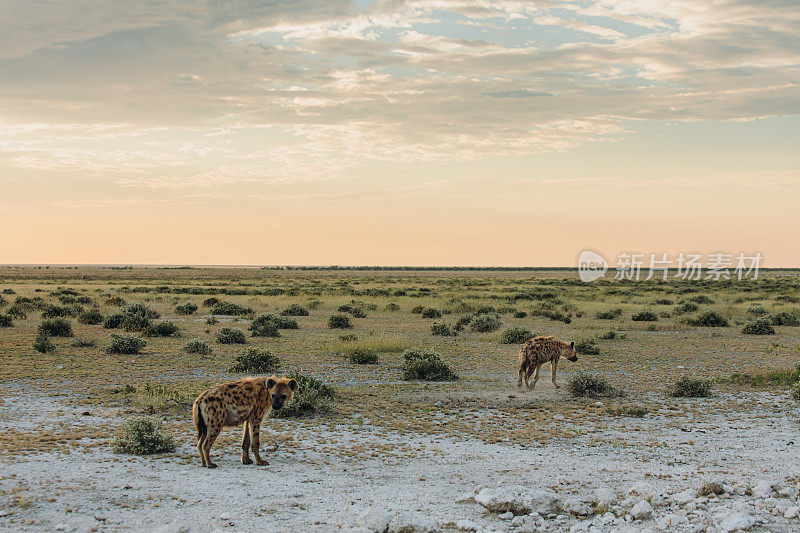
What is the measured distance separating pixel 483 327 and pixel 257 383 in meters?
21.7

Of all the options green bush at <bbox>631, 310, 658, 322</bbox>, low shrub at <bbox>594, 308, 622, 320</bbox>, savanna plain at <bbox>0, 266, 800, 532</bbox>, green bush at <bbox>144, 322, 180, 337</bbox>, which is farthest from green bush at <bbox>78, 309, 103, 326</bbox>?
green bush at <bbox>631, 310, 658, 322</bbox>

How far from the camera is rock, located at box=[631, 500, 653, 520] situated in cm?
768

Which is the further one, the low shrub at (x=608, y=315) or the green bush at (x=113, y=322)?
the low shrub at (x=608, y=315)

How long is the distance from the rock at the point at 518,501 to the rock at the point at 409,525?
901 mm

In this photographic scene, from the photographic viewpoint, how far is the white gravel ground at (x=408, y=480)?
7.60 metres

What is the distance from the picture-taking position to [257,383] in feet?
33.6

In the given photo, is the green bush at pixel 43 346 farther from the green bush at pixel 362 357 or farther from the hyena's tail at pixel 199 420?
the hyena's tail at pixel 199 420

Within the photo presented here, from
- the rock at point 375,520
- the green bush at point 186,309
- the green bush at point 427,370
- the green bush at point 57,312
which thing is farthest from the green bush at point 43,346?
the rock at point 375,520

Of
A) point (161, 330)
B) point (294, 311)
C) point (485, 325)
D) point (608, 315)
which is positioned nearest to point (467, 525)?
point (161, 330)

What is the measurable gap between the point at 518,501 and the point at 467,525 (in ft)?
2.79

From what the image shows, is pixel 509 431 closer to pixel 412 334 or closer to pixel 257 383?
pixel 257 383

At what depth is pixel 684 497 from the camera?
8.23 metres

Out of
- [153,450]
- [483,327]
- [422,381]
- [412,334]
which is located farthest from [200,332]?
[153,450]

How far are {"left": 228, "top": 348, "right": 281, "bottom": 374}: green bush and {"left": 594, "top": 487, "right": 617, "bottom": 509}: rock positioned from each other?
12.5 meters
